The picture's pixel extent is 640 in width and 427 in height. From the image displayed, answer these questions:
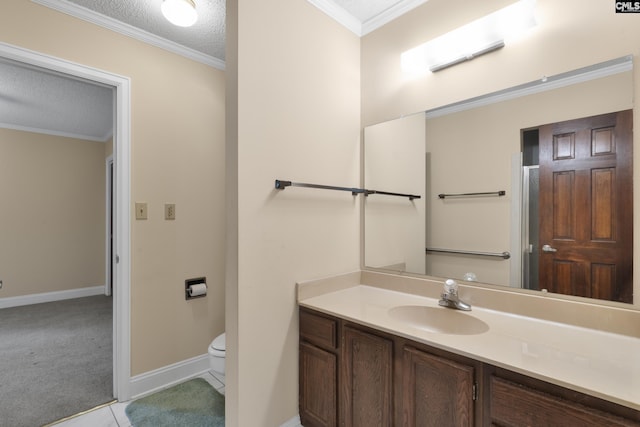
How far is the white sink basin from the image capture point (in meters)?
1.32

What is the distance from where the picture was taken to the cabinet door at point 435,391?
1011mm

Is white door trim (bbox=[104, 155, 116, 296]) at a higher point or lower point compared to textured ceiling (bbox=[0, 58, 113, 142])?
lower

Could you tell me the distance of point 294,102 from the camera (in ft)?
5.26

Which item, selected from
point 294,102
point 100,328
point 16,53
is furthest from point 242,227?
point 100,328

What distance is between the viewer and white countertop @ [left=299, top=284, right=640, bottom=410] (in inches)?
31.5

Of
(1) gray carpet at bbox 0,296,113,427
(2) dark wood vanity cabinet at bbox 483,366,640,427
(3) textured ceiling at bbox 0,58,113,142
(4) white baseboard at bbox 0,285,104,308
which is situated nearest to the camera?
(2) dark wood vanity cabinet at bbox 483,366,640,427

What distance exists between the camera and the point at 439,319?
1437mm

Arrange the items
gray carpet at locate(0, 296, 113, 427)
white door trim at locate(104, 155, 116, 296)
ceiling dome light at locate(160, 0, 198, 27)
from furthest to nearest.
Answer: white door trim at locate(104, 155, 116, 296) → gray carpet at locate(0, 296, 113, 427) → ceiling dome light at locate(160, 0, 198, 27)

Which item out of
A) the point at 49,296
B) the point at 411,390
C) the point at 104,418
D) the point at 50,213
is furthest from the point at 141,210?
the point at 49,296

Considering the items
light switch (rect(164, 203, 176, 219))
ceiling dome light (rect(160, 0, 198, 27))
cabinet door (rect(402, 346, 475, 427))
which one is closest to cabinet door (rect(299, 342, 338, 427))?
cabinet door (rect(402, 346, 475, 427))

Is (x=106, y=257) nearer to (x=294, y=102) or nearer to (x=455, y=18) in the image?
(x=294, y=102)

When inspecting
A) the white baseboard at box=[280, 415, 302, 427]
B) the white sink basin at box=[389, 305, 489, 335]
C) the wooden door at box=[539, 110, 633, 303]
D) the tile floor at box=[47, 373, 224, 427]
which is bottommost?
the tile floor at box=[47, 373, 224, 427]

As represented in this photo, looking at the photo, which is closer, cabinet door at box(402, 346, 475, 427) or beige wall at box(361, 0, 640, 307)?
cabinet door at box(402, 346, 475, 427)

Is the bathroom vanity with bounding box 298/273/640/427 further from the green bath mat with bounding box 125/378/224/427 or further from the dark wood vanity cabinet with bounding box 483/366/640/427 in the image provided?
the green bath mat with bounding box 125/378/224/427
